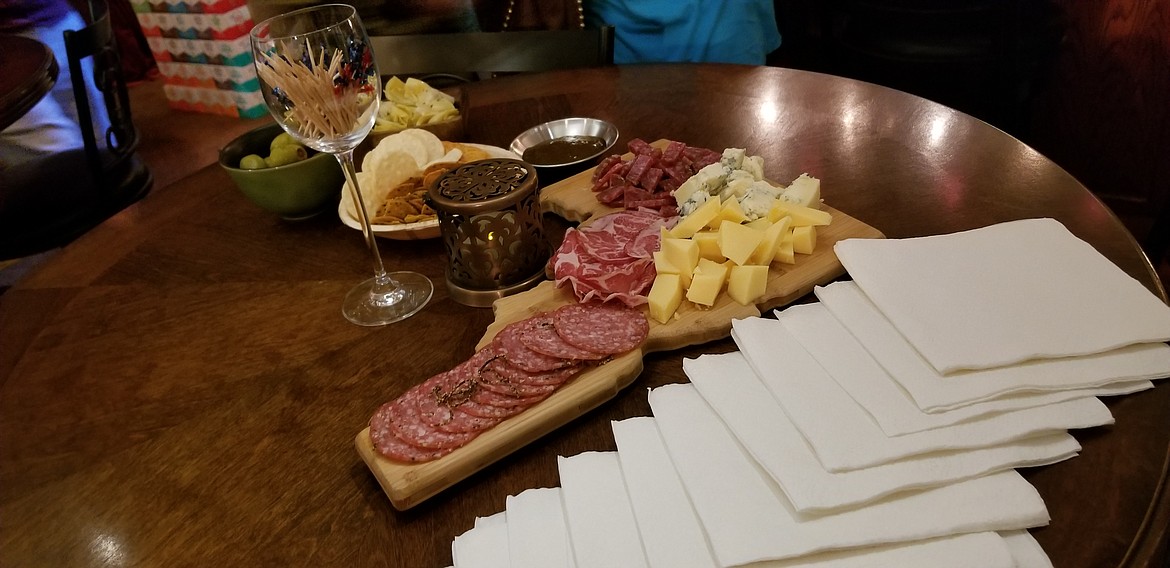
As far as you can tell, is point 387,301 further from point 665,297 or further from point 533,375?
point 665,297

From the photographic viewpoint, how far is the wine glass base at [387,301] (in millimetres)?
1196

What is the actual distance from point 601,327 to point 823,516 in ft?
1.44

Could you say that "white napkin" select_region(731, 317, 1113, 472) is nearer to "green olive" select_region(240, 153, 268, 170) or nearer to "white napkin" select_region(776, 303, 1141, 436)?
"white napkin" select_region(776, 303, 1141, 436)

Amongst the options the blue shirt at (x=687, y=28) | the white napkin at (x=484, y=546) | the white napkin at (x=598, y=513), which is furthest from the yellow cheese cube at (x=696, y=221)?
the blue shirt at (x=687, y=28)

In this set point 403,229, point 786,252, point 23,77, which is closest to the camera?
point 786,252

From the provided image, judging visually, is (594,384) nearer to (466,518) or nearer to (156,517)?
(466,518)

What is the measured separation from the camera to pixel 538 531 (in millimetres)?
763

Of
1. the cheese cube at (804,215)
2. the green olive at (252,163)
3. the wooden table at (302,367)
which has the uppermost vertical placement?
the green olive at (252,163)

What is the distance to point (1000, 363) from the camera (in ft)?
2.74

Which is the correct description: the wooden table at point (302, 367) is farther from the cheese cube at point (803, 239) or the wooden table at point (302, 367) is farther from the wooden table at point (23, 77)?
the wooden table at point (23, 77)

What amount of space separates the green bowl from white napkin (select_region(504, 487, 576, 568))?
2.97 feet

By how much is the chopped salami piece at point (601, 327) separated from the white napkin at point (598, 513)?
202mm

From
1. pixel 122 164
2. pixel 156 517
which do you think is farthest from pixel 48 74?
pixel 156 517

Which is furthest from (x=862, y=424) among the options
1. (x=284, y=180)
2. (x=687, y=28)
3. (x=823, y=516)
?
(x=687, y=28)
